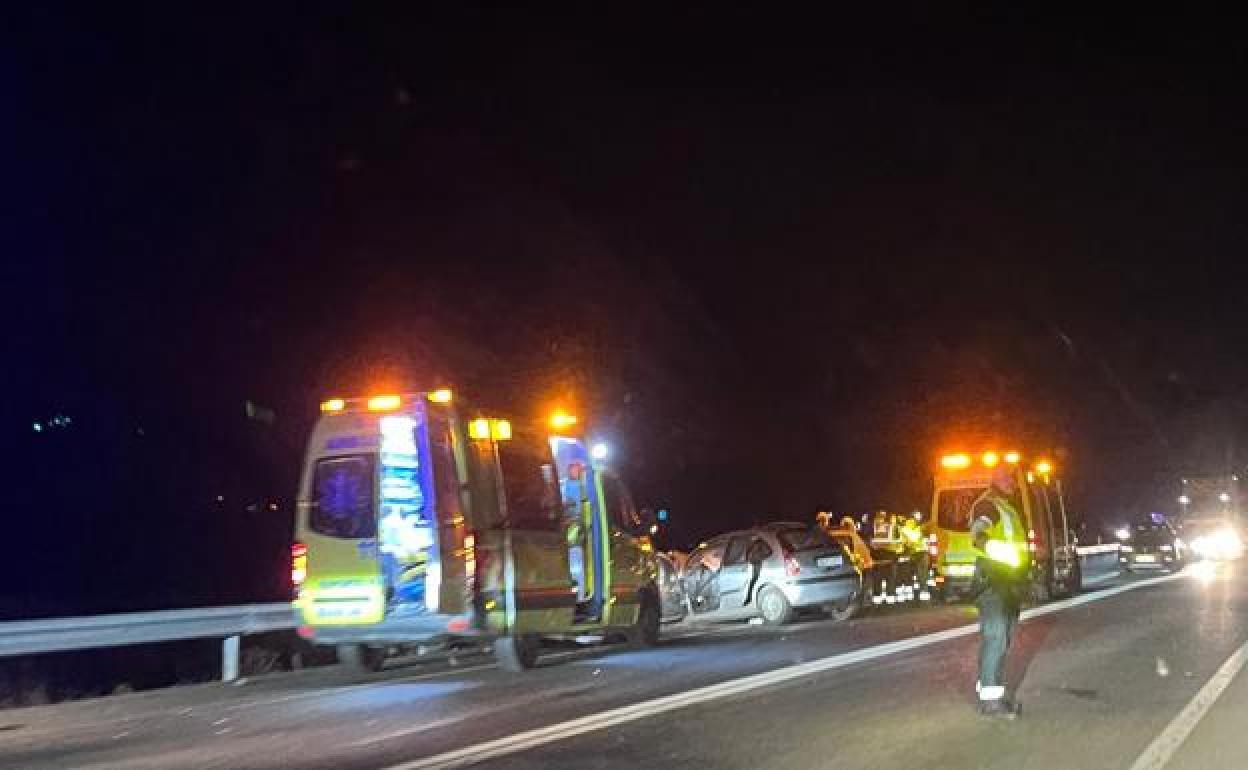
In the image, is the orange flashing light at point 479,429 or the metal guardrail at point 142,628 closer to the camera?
the metal guardrail at point 142,628

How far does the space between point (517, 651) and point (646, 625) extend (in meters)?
2.70

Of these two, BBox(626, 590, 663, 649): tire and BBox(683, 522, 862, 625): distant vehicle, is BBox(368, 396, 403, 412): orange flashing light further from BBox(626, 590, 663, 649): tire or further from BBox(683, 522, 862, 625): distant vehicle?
BBox(683, 522, 862, 625): distant vehicle

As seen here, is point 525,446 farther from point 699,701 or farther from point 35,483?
point 35,483

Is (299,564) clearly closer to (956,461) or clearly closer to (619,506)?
(619,506)

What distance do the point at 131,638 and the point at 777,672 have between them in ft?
20.3

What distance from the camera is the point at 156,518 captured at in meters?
44.7

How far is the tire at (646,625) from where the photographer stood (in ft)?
48.3

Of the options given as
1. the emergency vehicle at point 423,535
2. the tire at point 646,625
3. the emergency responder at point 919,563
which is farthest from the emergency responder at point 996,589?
the emergency responder at point 919,563

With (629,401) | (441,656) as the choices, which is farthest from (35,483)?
(441,656)

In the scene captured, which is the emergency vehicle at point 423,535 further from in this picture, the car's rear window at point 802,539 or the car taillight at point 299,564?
the car's rear window at point 802,539

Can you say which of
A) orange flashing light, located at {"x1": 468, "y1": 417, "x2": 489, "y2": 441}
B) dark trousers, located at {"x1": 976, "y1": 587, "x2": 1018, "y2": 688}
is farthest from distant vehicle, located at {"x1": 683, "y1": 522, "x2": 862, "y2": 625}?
dark trousers, located at {"x1": 976, "y1": 587, "x2": 1018, "y2": 688}

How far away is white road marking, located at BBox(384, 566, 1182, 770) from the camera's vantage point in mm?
8000

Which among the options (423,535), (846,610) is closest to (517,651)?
(423,535)

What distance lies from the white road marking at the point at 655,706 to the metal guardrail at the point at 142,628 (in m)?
5.24
